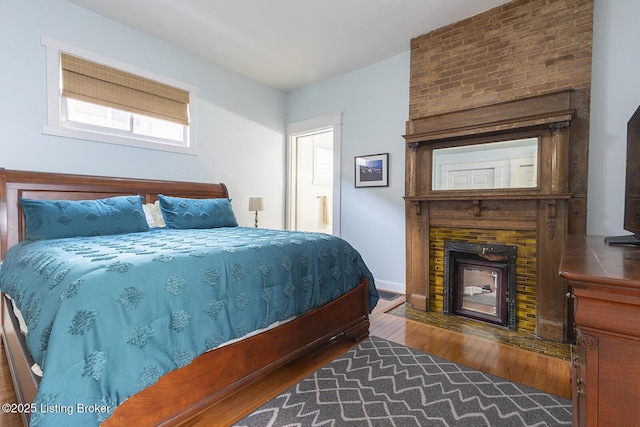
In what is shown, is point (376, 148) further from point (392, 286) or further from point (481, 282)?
point (481, 282)

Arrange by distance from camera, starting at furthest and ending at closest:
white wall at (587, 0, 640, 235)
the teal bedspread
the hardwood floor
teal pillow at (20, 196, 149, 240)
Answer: white wall at (587, 0, 640, 235)
teal pillow at (20, 196, 149, 240)
the hardwood floor
the teal bedspread

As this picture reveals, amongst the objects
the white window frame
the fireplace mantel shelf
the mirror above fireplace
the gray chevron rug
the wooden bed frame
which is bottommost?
the gray chevron rug

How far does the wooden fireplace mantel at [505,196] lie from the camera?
2.49 m

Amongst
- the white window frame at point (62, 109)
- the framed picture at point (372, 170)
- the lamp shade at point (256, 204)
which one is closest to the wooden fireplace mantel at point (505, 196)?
the framed picture at point (372, 170)

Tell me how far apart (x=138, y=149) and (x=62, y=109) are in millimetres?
690

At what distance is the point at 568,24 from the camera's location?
8.36ft

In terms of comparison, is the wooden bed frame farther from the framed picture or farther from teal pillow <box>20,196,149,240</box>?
the framed picture

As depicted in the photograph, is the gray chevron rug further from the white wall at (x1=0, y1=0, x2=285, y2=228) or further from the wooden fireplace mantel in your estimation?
the white wall at (x1=0, y1=0, x2=285, y2=228)

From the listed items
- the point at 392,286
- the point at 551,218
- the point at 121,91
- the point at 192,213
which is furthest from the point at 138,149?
the point at 551,218

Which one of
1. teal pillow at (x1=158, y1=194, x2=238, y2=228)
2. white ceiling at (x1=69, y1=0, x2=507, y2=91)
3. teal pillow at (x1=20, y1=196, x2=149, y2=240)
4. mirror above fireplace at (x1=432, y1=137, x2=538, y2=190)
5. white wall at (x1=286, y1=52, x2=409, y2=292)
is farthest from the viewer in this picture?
white wall at (x1=286, y1=52, x2=409, y2=292)

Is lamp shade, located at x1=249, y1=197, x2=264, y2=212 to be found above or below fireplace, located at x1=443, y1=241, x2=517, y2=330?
above

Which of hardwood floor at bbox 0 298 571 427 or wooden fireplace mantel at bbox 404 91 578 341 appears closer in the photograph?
hardwood floor at bbox 0 298 571 427

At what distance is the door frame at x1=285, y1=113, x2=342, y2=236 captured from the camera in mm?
4293

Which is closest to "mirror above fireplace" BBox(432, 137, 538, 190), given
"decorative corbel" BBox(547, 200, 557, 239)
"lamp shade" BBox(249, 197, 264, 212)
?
"decorative corbel" BBox(547, 200, 557, 239)
